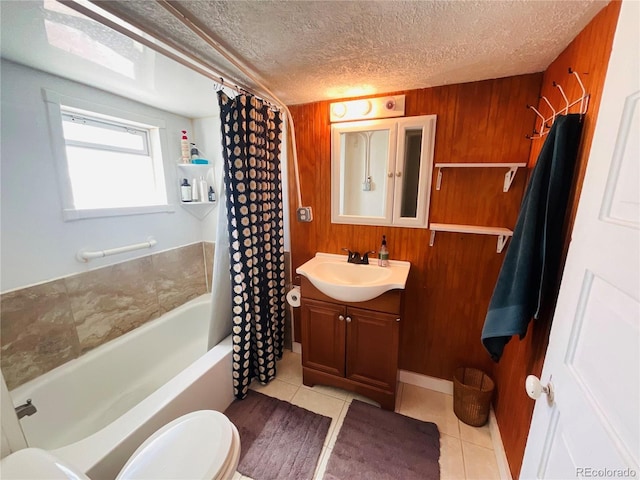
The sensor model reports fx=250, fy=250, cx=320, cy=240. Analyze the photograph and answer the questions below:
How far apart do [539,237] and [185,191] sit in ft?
8.21

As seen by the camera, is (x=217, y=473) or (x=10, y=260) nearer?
(x=217, y=473)

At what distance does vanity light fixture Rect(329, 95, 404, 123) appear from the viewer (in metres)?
1.62

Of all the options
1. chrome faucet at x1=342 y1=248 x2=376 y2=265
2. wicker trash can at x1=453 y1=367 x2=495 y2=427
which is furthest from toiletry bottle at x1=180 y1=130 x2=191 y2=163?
wicker trash can at x1=453 y1=367 x2=495 y2=427

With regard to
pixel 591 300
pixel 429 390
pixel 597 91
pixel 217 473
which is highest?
pixel 597 91

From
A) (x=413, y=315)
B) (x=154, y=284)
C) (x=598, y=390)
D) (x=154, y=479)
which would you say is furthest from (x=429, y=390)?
(x=154, y=284)

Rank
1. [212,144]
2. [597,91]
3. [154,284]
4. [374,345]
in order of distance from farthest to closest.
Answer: [212,144] → [154,284] → [374,345] → [597,91]

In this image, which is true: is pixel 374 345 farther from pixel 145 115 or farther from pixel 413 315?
pixel 145 115

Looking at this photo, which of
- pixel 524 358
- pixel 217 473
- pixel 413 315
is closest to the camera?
pixel 217 473

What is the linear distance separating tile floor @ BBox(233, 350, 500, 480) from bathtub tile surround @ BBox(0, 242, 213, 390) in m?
1.12

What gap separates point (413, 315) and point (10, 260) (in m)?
2.46

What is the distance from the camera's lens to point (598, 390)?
58cm

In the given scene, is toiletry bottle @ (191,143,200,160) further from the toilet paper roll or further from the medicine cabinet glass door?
the toilet paper roll

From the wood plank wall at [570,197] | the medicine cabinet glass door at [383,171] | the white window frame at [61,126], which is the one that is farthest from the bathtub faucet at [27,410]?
the wood plank wall at [570,197]

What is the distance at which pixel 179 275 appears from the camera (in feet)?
7.69
